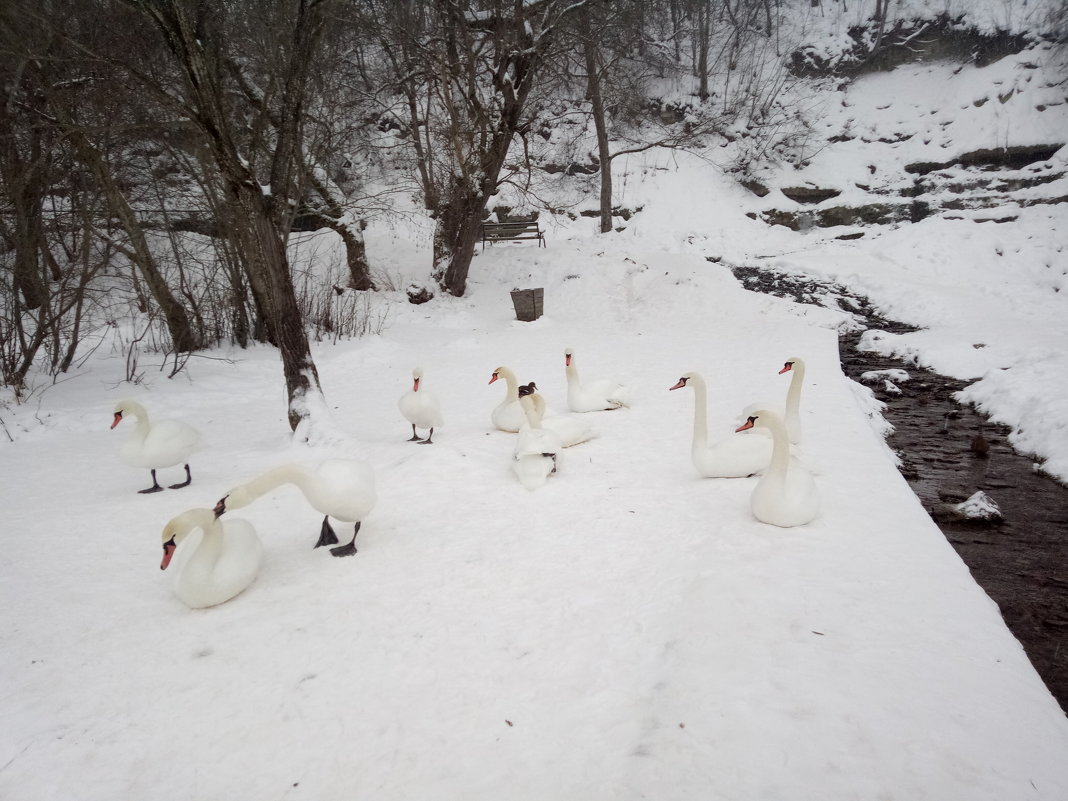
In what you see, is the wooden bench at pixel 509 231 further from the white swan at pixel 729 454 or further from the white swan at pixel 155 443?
the white swan at pixel 729 454

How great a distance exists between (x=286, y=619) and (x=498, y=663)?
129 centimetres

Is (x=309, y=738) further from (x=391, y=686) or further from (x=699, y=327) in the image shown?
(x=699, y=327)

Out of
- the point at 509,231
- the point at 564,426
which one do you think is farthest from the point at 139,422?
the point at 509,231

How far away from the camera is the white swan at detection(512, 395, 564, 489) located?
500 centimetres

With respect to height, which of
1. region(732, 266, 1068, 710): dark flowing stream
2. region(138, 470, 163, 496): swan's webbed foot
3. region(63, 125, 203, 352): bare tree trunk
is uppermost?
region(63, 125, 203, 352): bare tree trunk

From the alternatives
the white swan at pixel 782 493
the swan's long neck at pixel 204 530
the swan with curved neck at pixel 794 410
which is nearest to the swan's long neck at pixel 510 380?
the swan with curved neck at pixel 794 410

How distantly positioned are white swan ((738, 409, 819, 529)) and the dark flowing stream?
4.44 ft

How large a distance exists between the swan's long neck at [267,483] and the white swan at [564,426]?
8.37 feet

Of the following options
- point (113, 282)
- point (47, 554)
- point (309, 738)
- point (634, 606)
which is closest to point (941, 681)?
point (634, 606)

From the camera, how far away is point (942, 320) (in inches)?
499

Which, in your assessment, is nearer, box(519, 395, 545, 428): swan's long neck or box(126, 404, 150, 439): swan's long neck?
box(126, 404, 150, 439): swan's long neck

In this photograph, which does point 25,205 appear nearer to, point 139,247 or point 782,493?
point 139,247

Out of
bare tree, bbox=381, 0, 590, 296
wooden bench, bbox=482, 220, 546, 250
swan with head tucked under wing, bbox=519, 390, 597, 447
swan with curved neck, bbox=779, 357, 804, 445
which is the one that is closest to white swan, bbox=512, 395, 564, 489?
swan with head tucked under wing, bbox=519, 390, 597, 447

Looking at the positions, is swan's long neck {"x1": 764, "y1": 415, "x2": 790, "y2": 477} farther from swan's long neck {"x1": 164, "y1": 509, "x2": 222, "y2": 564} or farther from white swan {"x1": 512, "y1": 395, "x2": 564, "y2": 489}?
swan's long neck {"x1": 164, "y1": 509, "x2": 222, "y2": 564}
